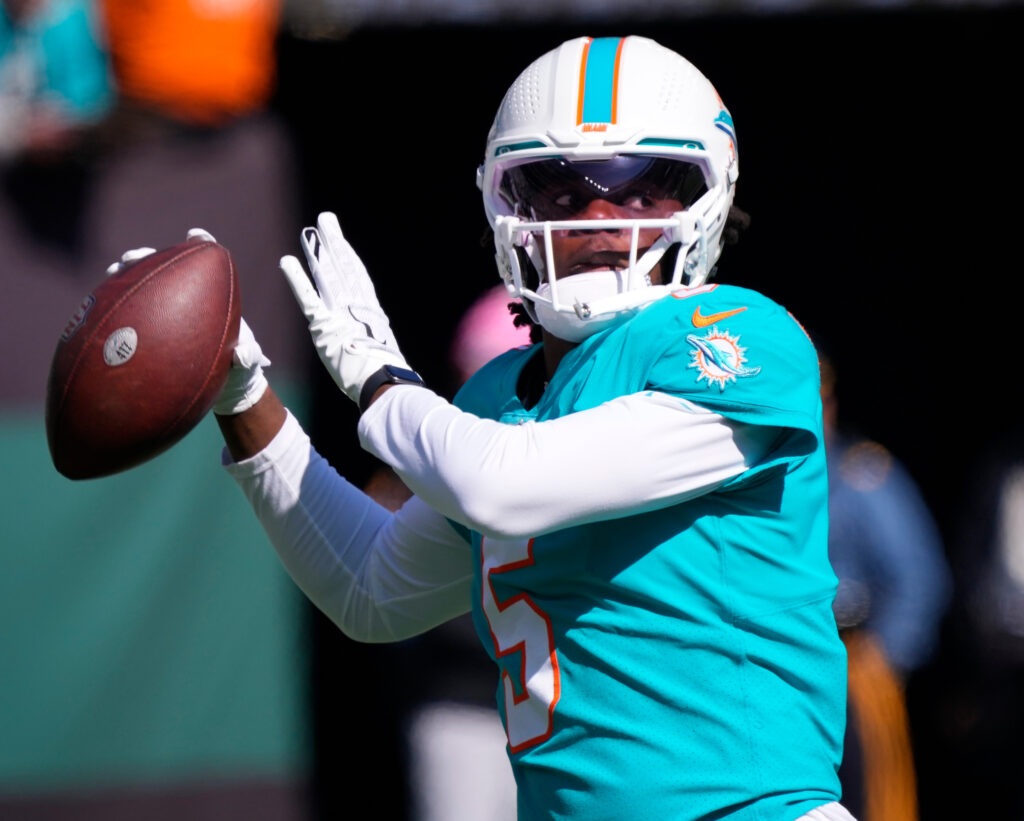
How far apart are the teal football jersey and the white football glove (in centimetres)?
64

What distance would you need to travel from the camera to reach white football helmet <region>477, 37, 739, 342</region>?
2.34 metres

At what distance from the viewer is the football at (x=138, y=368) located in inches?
97.2

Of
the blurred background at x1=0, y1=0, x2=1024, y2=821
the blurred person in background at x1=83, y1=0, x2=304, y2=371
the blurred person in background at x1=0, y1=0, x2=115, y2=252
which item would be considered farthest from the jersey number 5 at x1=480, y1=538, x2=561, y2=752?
the blurred person in background at x1=0, y1=0, x2=115, y2=252

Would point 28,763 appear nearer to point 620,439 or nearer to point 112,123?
point 112,123

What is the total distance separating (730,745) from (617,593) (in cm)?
26

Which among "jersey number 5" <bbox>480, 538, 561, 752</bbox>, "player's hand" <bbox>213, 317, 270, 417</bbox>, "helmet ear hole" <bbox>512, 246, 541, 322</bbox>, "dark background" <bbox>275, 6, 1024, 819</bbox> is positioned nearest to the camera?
"jersey number 5" <bbox>480, 538, 561, 752</bbox>

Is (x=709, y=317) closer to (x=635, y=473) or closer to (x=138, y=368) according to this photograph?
(x=635, y=473)

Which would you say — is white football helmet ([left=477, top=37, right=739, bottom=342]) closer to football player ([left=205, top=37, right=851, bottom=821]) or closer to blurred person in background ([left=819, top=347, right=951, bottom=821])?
football player ([left=205, top=37, right=851, bottom=821])

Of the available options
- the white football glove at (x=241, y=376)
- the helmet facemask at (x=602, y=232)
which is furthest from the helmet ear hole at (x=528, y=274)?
the white football glove at (x=241, y=376)

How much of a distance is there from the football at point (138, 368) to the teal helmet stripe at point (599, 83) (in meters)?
0.68

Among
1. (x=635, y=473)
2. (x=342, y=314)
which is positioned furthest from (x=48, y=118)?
(x=635, y=473)

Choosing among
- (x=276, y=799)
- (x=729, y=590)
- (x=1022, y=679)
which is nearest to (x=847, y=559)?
(x=1022, y=679)

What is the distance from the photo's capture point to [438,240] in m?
5.69

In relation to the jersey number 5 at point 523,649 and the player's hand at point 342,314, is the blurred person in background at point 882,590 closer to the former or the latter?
the player's hand at point 342,314
